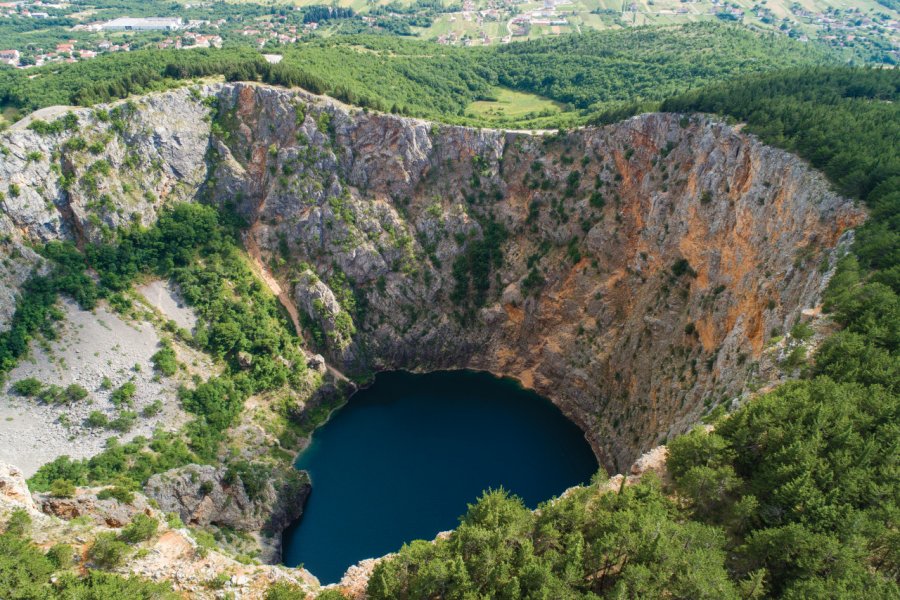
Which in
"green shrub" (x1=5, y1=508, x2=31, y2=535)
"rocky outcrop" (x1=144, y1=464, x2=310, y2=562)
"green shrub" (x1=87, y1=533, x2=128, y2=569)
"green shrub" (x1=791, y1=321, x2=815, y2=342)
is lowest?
"rocky outcrop" (x1=144, y1=464, x2=310, y2=562)

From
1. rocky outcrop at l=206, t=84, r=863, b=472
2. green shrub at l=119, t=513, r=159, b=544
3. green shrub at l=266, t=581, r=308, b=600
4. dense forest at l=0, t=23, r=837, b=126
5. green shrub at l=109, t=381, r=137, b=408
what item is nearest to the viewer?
green shrub at l=266, t=581, r=308, b=600

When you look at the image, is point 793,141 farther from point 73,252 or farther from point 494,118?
point 73,252

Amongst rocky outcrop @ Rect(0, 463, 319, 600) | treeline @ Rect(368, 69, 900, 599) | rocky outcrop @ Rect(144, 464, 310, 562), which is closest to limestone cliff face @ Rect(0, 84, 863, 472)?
treeline @ Rect(368, 69, 900, 599)

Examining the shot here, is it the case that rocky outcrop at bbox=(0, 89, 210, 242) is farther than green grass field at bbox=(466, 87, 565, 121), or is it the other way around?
green grass field at bbox=(466, 87, 565, 121)

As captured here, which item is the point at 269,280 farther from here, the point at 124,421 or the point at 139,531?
the point at 139,531

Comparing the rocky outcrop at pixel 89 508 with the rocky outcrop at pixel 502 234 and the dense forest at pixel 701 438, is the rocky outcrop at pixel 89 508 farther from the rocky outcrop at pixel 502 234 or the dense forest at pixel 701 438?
the rocky outcrop at pixel 502 234

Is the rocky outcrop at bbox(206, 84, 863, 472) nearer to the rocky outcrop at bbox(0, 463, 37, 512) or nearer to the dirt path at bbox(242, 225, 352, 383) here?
the dirt path at bbox(242, 225, 352, 383)

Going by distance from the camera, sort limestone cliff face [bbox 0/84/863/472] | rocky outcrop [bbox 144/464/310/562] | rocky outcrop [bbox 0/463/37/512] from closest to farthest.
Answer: rocky outcrop [bbox 0/463/37/512] < rocky outcrop [bbox 144/464/310/562] < limestone cliff face [bbox 0/84/863/472]
